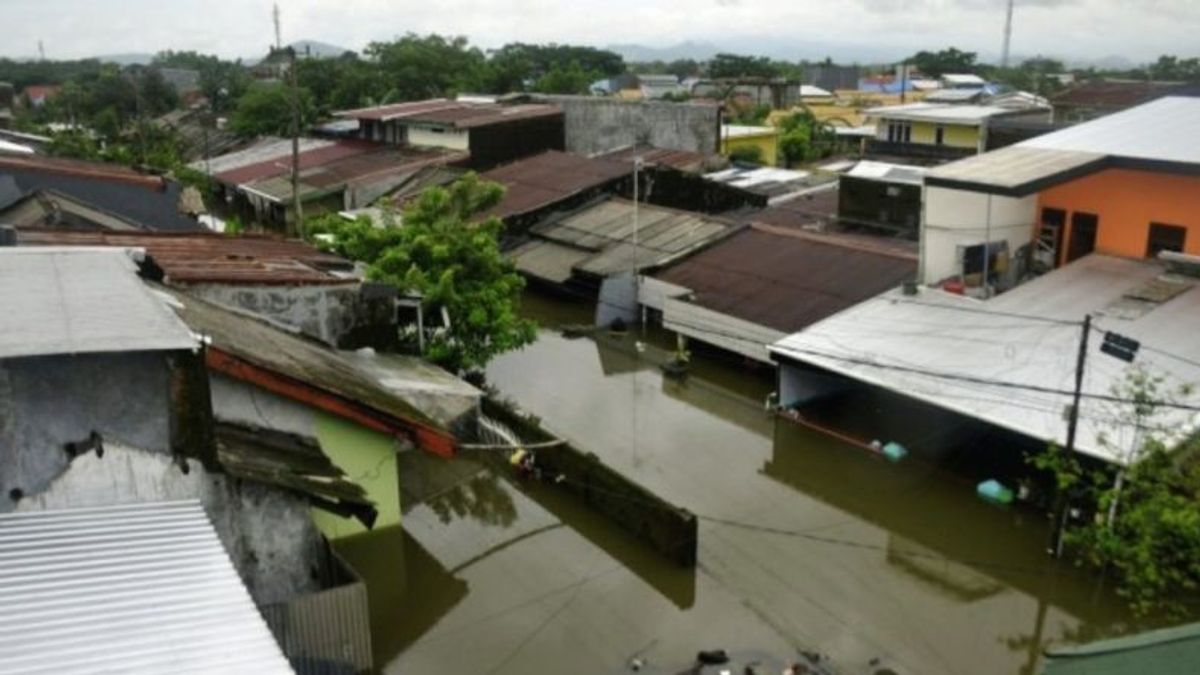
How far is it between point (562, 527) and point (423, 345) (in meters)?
5.20

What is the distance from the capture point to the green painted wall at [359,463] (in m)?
12.7

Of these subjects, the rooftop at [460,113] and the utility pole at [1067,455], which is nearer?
the utility pole at [1067,455]

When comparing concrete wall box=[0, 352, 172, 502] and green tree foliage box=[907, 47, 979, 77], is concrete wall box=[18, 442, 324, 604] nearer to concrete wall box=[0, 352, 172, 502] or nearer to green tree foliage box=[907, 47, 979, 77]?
concrete wall box=[0, 352, 172, 502]

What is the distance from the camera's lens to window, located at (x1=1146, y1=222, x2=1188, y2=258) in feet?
64.7

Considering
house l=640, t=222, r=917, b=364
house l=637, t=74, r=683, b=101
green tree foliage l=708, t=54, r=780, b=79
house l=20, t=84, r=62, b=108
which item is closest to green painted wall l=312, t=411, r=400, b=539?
house l=640, t=222, r=917, b=364

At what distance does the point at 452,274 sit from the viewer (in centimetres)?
1894

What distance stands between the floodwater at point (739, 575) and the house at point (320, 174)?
70.9 feet

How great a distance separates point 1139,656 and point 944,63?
4500 inches

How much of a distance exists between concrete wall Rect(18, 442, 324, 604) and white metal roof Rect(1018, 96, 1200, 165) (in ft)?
57.2

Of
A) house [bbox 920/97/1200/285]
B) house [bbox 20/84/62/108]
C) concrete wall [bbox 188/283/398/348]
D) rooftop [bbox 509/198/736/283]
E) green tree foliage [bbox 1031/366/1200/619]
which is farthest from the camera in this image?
house [bbox 20/84/62/108]

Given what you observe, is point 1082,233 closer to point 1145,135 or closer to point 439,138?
point 1145,135

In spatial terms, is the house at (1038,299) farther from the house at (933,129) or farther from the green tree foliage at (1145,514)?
the house at (933,129)

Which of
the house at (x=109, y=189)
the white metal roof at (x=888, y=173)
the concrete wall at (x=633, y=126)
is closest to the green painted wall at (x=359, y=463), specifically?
the house at (x=109, y=189)

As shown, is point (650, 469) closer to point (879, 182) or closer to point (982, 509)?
point (982, 509)
